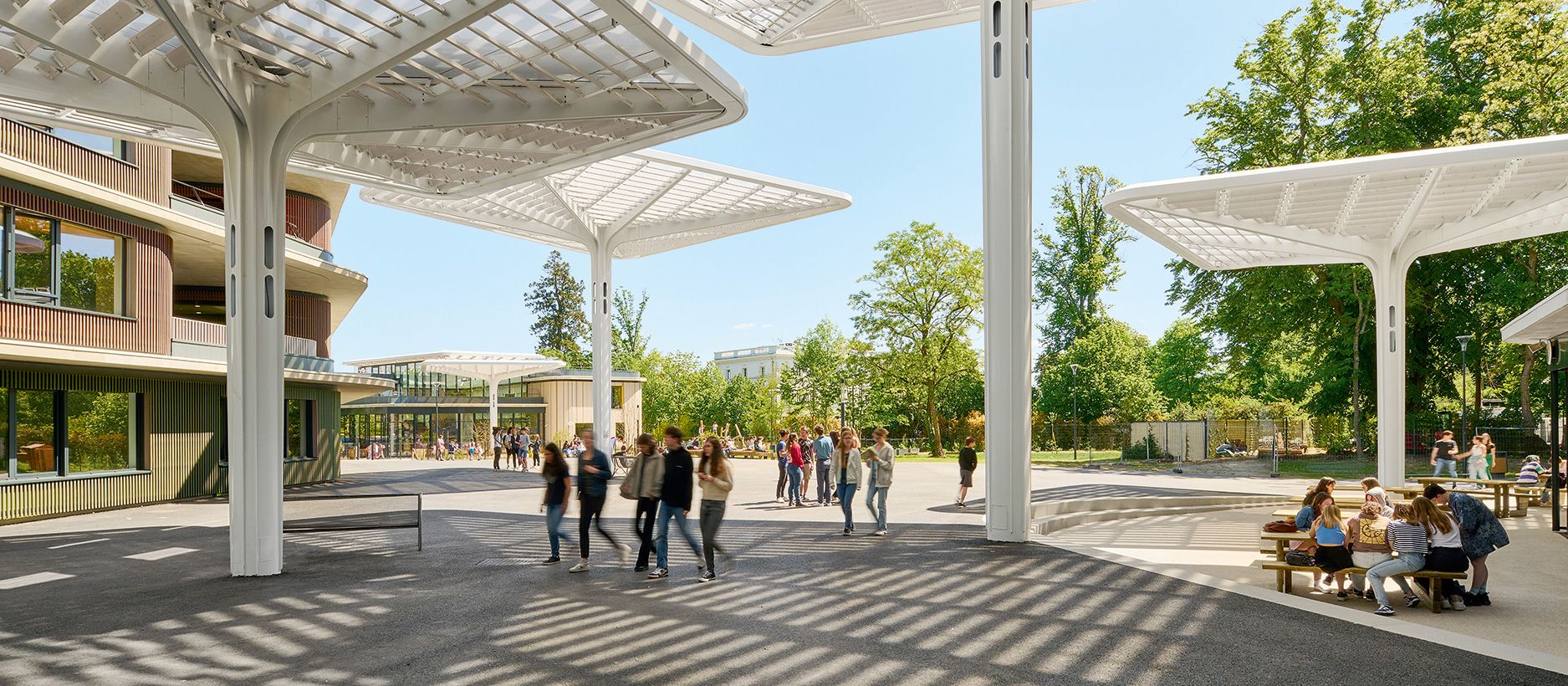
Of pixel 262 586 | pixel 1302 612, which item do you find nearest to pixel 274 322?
pixel 262 586

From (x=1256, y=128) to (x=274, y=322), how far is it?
34756mm

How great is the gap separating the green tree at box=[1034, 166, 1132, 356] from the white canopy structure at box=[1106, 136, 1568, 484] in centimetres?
3316

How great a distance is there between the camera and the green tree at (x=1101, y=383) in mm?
49844

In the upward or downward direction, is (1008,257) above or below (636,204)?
below

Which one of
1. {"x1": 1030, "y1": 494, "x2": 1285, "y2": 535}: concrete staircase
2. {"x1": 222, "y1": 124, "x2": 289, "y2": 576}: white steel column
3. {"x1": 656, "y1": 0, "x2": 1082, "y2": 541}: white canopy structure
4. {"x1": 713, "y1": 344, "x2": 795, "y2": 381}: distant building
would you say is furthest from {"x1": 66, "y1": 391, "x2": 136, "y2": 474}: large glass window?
{"x1": 713, "y1": 344, "x2": 795, "y2": 381}: distant building

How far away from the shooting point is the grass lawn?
1687 inches

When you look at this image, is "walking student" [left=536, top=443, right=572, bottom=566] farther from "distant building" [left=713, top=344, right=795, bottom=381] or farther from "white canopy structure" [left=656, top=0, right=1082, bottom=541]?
"distant building" [left=713, top=344, right=795, bottom=381]

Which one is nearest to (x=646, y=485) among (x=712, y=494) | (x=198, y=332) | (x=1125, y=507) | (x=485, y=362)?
(x=712, y=494)

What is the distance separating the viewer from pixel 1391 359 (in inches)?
802

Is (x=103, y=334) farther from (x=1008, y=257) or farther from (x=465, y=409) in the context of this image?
(x=465, y=409)

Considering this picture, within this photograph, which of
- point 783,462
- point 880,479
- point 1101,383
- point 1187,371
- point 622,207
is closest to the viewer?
point 880,479

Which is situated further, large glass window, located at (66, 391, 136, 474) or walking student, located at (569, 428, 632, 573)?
large glass window, located at (66, 391, 136, 474)

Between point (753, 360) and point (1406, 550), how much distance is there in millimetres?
100764

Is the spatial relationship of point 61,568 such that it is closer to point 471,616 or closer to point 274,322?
point 274,322
